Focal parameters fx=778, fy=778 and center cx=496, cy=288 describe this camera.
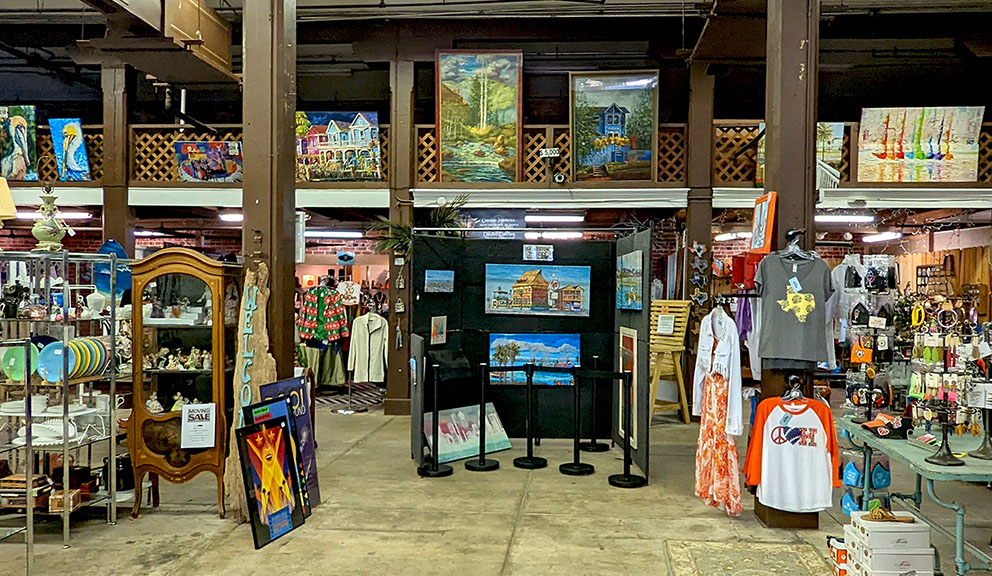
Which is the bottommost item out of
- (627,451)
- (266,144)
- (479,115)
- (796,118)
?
(627,451)

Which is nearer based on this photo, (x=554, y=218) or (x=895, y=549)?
(x=895, y=549)

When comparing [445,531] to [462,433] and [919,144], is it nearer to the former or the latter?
[462,433]

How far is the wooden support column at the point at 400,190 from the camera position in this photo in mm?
9891

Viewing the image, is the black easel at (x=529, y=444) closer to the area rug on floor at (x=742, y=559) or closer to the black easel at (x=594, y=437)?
the black easel at (x=594, y=437)

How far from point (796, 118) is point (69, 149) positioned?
9.37m

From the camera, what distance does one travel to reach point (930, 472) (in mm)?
3672

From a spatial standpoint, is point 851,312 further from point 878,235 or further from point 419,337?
point 878,235

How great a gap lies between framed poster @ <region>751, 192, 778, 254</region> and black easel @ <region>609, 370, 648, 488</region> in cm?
167

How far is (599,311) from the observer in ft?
26.2

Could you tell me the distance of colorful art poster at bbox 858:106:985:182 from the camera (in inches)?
377

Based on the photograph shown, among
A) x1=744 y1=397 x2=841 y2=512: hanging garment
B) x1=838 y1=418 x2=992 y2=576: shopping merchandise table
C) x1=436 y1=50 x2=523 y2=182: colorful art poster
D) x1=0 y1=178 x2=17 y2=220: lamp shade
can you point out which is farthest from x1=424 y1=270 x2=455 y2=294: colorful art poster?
x1=838 y1=418 x2=992 y2=576: shopping merchandise table

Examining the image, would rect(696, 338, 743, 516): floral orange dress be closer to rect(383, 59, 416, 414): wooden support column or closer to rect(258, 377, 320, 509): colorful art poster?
rect(258, 377, 320, 509): colorful art poster

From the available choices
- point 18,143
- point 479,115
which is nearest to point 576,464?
point 479,115

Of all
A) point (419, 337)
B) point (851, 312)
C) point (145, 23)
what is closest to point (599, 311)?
point (419, 337)
